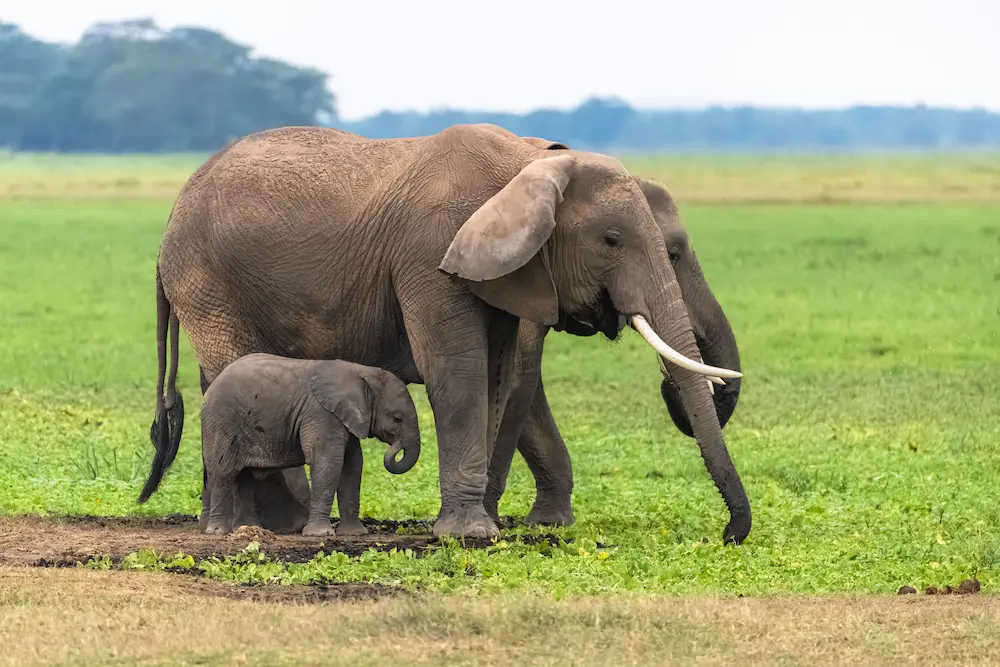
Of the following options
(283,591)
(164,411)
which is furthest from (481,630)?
(164,411)

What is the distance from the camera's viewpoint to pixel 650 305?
10094 mm

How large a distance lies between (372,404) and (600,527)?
1.48 meters

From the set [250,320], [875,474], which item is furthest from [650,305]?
[875,474]

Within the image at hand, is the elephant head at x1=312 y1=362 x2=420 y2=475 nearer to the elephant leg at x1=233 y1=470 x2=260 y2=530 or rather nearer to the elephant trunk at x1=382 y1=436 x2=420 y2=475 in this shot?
the elephant trunk at x1=382 y1=436 x2=420 y2=475

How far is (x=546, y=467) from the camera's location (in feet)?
37.2

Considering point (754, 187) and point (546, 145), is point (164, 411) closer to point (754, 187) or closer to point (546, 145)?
point (546, 145)

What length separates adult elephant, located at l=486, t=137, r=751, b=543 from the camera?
10.9 metres

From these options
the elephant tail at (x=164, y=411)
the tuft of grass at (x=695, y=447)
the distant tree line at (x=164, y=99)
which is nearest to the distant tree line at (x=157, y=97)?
the distant tree line at (x=164, y=99)

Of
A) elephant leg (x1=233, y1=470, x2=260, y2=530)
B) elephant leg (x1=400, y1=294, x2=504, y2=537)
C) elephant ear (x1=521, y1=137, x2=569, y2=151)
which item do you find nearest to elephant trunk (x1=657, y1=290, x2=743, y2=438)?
elephant ear (x1=521, y1=137, x2=569, y2=151)

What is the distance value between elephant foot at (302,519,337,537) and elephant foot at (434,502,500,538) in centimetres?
56

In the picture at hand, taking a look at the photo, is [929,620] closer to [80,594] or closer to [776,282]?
[80,594]

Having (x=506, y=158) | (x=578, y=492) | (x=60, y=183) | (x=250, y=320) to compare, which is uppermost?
(x=506, y=158)

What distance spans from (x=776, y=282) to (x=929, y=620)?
65.5 feet

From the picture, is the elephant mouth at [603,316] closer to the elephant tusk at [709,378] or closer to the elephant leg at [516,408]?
the elephant tusk at [709,378]
